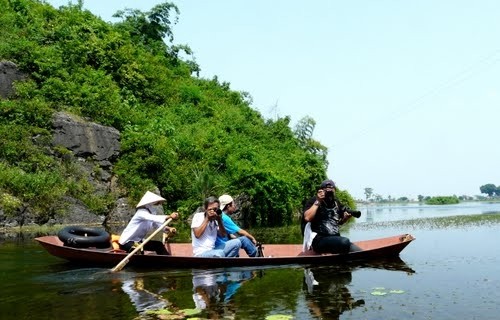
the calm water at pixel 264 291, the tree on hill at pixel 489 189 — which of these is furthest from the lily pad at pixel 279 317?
the tree on hill at pixel 489 189

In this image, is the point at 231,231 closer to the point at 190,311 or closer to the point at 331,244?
the point at 331,244

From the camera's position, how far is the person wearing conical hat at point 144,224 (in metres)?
9.82

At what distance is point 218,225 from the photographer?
952cm

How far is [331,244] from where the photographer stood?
9602mm

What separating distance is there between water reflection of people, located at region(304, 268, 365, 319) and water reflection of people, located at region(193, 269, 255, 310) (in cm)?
109

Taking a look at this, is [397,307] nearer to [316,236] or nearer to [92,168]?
[316,236]

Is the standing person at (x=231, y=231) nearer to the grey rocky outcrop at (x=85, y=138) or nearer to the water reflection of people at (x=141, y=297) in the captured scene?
the water reflection of people at (x=141, y=297)

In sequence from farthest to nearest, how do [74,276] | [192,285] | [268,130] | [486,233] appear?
[268,130] < [486,233] < [74,276] < [192,285]

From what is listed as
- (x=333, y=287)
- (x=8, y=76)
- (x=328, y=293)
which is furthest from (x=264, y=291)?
(x=8, y=76)

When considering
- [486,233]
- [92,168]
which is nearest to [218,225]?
[486,233]

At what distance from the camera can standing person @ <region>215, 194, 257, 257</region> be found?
987cm

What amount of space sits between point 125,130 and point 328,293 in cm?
2065

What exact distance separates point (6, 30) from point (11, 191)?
472 inches

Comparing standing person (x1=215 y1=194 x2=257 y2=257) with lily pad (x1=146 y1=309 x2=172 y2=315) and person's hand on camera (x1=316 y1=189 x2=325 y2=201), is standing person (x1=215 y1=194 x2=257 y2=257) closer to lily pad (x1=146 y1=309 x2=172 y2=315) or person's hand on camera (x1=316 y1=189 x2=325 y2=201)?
person's hand on camera (x1=316 y1=189 x2=325 y2=201)
